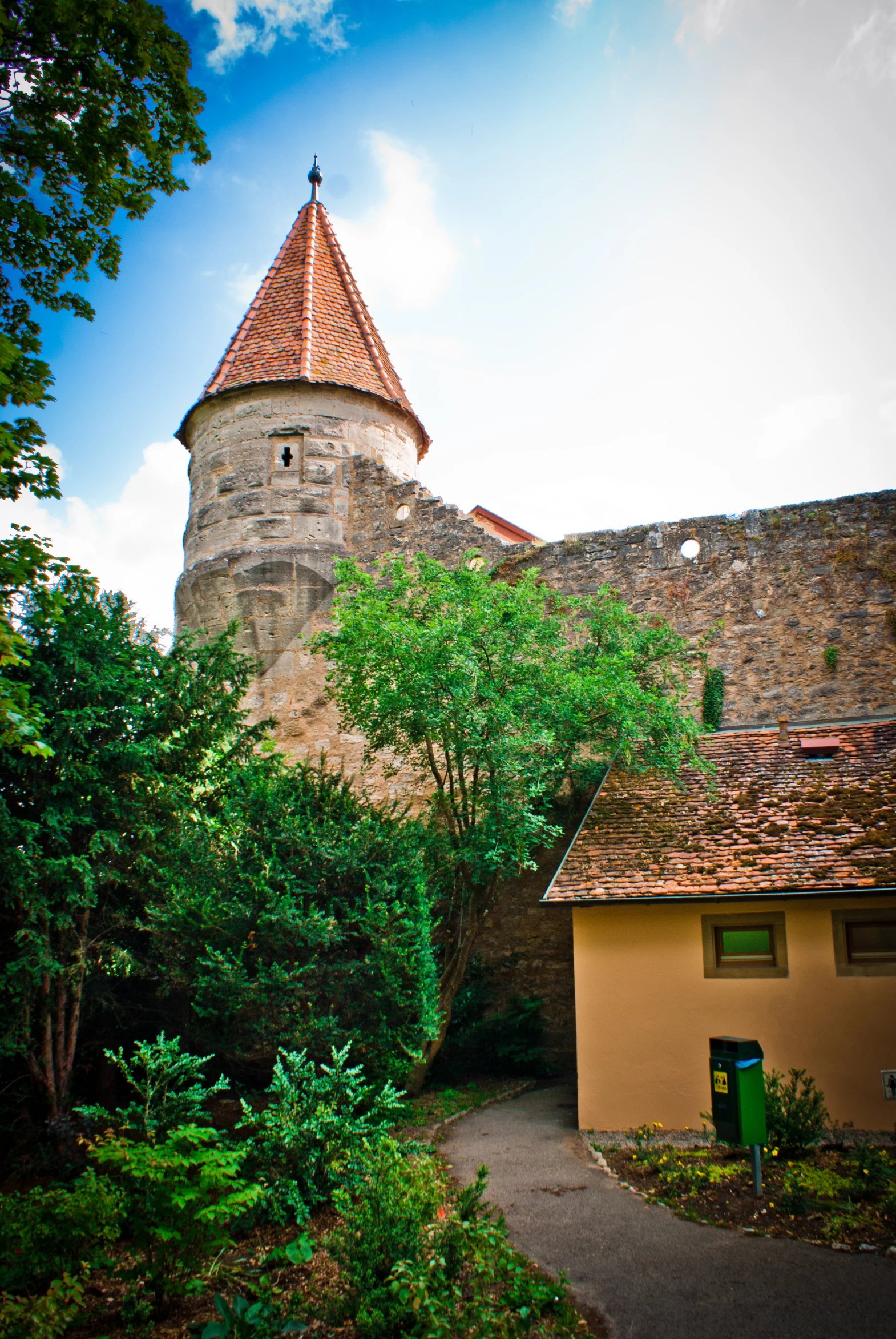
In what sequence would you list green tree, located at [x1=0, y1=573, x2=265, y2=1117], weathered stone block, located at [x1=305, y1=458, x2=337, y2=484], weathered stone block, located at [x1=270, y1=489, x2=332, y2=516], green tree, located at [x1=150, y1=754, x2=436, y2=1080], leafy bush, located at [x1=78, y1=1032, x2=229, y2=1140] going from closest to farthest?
1. leafy bush, located at [x1=78, y1=1032, x2=229, y2=1140]
2. green tree, located at [x1=150, y1=754, x2=436, y2=1080]
3. green tree, located at [x1=0, y1=573, x2=265, y2=1117]
4. weathered stone block, located at [x1=270, y1=489, x2=332, y2=516]
5. weathered stone block, located at [x1=305, y1=458, x2=337, y2=484]

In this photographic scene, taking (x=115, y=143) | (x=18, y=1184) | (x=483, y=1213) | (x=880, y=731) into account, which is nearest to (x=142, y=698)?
(x=18, y=1184)

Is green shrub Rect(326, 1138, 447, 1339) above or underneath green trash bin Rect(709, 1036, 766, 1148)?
underneath

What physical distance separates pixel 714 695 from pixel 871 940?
430 centimetres

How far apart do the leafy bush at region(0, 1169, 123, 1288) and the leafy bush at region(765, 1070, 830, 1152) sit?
4.64 meters

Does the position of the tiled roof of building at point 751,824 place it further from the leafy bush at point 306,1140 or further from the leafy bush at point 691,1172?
the leafy bush at point 306,1140

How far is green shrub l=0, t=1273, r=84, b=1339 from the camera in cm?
398

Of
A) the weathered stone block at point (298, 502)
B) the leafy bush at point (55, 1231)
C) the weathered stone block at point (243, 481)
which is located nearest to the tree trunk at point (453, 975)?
the leafy bush at point (55, 1231)

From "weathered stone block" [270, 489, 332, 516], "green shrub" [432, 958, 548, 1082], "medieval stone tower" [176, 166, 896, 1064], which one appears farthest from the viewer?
"weathered stone block" [270, 489, 332, 516]

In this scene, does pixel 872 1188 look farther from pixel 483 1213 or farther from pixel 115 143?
pixel 115 143

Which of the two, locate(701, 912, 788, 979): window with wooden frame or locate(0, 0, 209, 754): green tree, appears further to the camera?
locate(701, 912, 788, 979): window with wooden frame

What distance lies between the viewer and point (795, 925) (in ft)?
25.4

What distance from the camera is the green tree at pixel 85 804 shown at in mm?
7648

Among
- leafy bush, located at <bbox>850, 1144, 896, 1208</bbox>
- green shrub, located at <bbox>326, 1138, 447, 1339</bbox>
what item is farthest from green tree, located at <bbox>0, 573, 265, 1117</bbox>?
leafy bush, located at <bbox>850, 1144, 896, 1208</bbox>

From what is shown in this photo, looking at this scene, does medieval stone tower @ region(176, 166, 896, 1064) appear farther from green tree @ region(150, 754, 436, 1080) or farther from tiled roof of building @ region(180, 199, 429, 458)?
green tree @ region(150, 754, 436, 1080)
